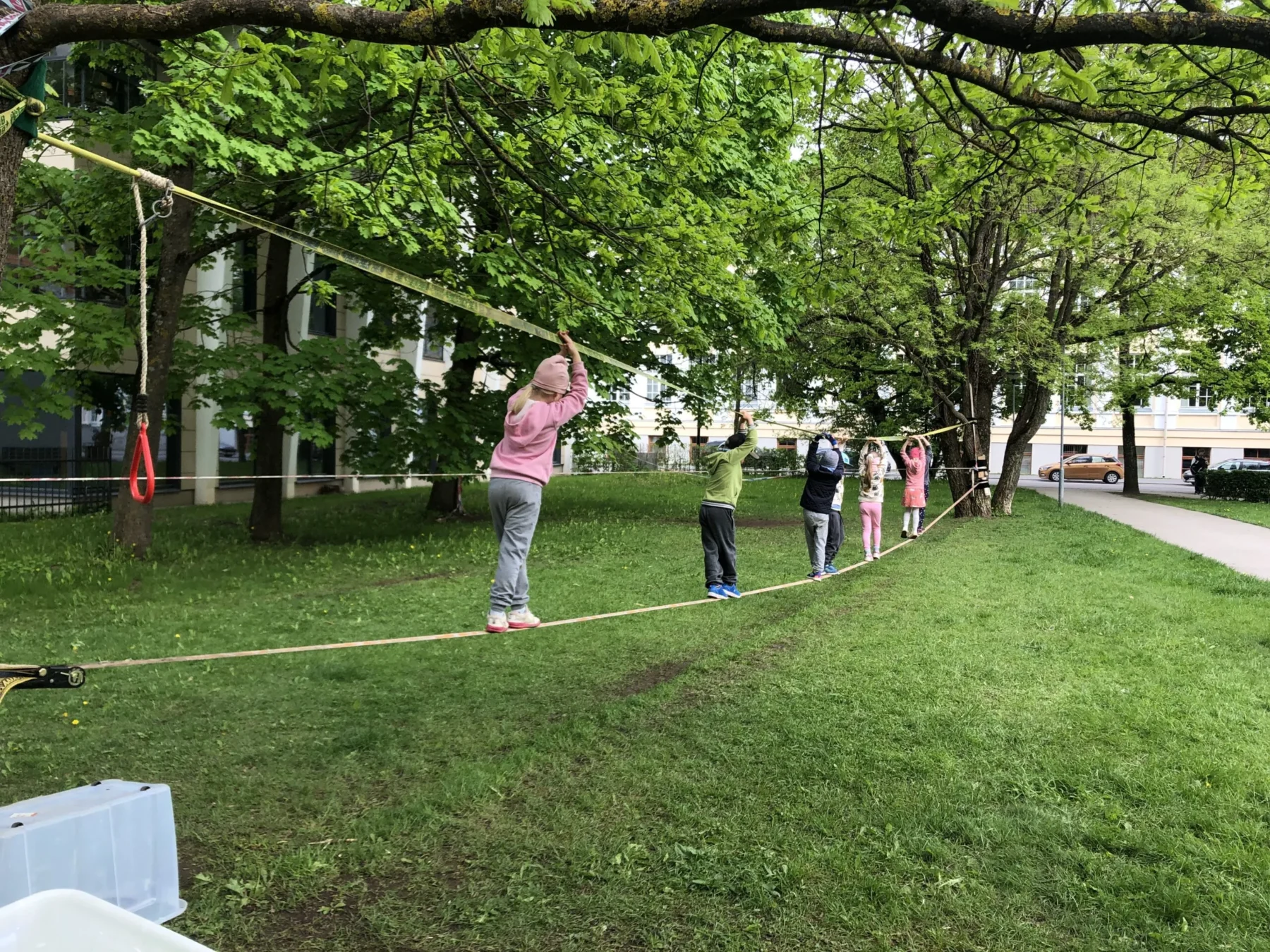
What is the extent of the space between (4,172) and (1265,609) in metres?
12.4

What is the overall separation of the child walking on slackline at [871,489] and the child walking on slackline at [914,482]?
1.91 meters

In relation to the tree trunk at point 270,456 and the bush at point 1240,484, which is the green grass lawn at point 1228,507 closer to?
the bush at point 1240,484

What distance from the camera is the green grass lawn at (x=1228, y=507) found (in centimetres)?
2358

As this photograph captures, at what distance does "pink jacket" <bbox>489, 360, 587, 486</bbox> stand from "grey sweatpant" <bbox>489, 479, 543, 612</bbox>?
86 millimetres

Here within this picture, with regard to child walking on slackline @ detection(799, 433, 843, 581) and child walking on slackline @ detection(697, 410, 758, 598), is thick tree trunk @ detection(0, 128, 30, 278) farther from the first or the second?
child walking on slackline @ detection(799, 433, 843, 581)

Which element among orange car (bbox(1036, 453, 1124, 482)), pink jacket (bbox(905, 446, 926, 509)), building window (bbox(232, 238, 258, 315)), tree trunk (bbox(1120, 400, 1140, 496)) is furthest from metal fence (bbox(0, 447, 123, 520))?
orange car (bbox(1036, 453, 1124, 482))

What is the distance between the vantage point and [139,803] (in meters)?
3.71

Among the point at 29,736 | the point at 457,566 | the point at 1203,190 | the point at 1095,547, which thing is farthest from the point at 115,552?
the point at 1095,547

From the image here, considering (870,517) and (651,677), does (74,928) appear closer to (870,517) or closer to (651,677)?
(651,677)

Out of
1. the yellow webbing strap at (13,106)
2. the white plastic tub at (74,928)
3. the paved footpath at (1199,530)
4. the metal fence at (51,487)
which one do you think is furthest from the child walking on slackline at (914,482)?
Answer: the metal fence at (51,487)

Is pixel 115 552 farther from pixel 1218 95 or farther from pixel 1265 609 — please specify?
pixel 1265 609

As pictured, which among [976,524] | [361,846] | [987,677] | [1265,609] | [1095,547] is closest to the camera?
[361,846]

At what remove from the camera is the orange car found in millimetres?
51312

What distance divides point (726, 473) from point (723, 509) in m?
0.39
